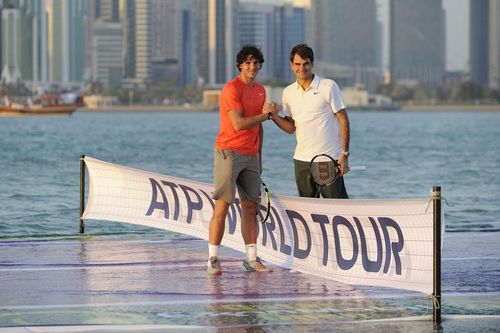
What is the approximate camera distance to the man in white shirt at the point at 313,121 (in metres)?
10.6

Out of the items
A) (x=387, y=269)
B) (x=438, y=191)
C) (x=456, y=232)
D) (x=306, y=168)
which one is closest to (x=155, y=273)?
(x=306, y=168)

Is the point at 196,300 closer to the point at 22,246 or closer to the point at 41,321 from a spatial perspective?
the point at 41,321

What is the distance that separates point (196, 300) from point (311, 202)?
4.02 ft

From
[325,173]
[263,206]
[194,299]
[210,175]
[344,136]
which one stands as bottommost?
[210,175]

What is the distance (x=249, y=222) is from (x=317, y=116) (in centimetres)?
97

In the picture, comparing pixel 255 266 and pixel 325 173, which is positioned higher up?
pixel 325 173

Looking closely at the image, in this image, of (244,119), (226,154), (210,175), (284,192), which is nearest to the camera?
(244,119)

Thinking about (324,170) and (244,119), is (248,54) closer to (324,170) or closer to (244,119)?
(244,119)

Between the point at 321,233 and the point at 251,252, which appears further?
the point at 251,252

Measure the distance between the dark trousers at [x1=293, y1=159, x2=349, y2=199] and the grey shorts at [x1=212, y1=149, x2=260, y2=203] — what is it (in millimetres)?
329

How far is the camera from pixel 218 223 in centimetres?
1077

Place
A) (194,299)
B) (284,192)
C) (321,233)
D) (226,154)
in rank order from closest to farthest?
(194,299) < (321,233) < (226,154) < (284,192)

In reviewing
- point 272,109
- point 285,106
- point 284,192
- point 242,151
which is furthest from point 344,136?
point 284,192

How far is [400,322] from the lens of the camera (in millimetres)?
8531
